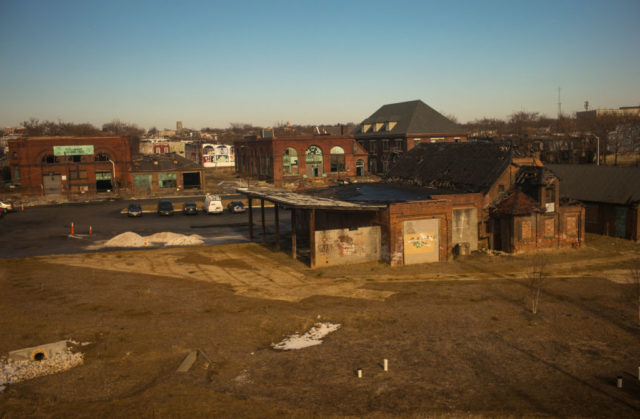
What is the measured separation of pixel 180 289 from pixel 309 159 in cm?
5153

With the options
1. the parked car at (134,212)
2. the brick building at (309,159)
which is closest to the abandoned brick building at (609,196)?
the brick building at (309,159)

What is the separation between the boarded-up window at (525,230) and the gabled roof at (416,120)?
4273cm

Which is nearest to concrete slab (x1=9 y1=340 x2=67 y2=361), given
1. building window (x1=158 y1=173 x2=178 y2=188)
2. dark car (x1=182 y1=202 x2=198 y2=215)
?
dark car (x1=182 y1=202 x2=198 y2=215)

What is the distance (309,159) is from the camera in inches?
2916

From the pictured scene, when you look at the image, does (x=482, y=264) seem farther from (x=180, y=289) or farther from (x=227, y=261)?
(x=180, y=289)

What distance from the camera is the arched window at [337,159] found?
75.2 meters

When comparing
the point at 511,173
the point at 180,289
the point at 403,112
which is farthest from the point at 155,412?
the point at 403,112

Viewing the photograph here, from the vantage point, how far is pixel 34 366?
15.1 m

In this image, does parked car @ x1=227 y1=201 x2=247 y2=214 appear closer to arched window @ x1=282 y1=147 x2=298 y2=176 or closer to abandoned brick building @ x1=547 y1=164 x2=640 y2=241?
arched window @ x1=282 y1=147 x2=298 y2=176

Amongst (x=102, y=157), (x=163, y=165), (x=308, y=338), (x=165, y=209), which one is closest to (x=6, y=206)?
(x=102, y=157)

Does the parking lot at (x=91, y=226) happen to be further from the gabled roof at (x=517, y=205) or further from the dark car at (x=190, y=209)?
the gabled roof at (x=517, y=205)

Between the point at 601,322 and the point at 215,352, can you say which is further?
the point at 601,322

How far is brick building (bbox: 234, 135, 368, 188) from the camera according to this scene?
72375 mm

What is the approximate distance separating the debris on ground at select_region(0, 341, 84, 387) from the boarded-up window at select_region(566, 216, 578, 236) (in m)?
30.7
